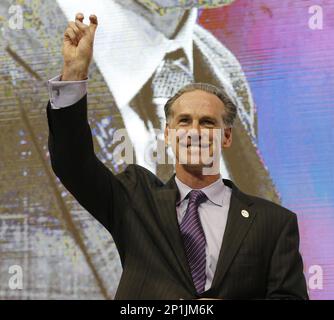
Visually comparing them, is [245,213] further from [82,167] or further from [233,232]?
[82,167]

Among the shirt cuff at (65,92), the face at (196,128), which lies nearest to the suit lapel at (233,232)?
the face at (196,128)

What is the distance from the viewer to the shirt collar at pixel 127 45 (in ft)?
9.90

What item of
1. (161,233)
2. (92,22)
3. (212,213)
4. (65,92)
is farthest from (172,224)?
(92,22)

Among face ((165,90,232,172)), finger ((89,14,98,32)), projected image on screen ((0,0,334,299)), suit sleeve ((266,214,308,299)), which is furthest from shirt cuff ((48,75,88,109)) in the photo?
projected image on screen ((0,0,334,299))

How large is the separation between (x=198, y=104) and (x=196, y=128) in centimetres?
8

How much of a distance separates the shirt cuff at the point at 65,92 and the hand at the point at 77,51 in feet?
0.05

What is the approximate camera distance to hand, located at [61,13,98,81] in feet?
5.19

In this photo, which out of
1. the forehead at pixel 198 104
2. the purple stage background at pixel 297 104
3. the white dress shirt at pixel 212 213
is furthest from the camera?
the purple stage background at pixel 297 104

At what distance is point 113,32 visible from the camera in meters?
3.06

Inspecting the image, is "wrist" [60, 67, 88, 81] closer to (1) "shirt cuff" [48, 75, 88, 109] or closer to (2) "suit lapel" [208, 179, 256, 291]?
(1) "shirt cuff" [48, 75, 88, 109]

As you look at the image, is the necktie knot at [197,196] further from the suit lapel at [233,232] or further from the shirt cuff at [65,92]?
the shirt cuff at [65,92]

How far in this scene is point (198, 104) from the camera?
1.82 metres
